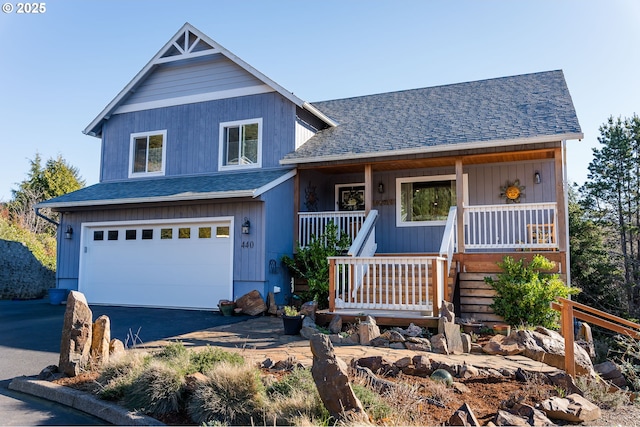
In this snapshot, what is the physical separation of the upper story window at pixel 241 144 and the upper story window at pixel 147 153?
1969 mm

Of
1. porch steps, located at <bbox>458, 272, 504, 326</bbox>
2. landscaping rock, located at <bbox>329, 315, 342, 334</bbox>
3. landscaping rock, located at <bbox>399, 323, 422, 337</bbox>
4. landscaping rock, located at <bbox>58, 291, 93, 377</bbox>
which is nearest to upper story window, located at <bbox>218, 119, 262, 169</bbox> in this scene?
landscaping rock, located at <bbox>329, 315, 342, 334</bbox>

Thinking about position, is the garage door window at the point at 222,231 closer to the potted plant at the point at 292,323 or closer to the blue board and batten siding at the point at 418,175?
the blue board and batten siding at the point at 418,175

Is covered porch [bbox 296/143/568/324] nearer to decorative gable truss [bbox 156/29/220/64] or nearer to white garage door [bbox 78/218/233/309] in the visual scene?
white garage door [bbox 78/218/233/309]

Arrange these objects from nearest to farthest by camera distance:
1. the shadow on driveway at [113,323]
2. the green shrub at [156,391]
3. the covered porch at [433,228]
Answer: the green shrub at [156,391] → the shadow on driveway at [113,323] → the covered porch at [433,228]

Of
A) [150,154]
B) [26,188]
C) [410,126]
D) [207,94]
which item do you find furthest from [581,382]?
[26,188]

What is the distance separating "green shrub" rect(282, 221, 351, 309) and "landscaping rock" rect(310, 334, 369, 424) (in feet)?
21.4

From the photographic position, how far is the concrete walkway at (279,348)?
224 inches

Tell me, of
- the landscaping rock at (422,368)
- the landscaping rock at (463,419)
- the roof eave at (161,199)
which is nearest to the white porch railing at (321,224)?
A: the roof eave at (161,199)

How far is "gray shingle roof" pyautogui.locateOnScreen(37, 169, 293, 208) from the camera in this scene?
10.7 m

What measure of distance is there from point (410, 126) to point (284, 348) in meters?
7.20

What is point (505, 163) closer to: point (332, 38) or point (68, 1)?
point (332, 38)

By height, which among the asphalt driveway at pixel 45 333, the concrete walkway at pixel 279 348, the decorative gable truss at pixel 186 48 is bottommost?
the asphalt driveway at pixel 45 333

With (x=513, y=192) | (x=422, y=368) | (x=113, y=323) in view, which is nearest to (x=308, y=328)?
(x=422, y=368)

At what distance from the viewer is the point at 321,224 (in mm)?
11594
